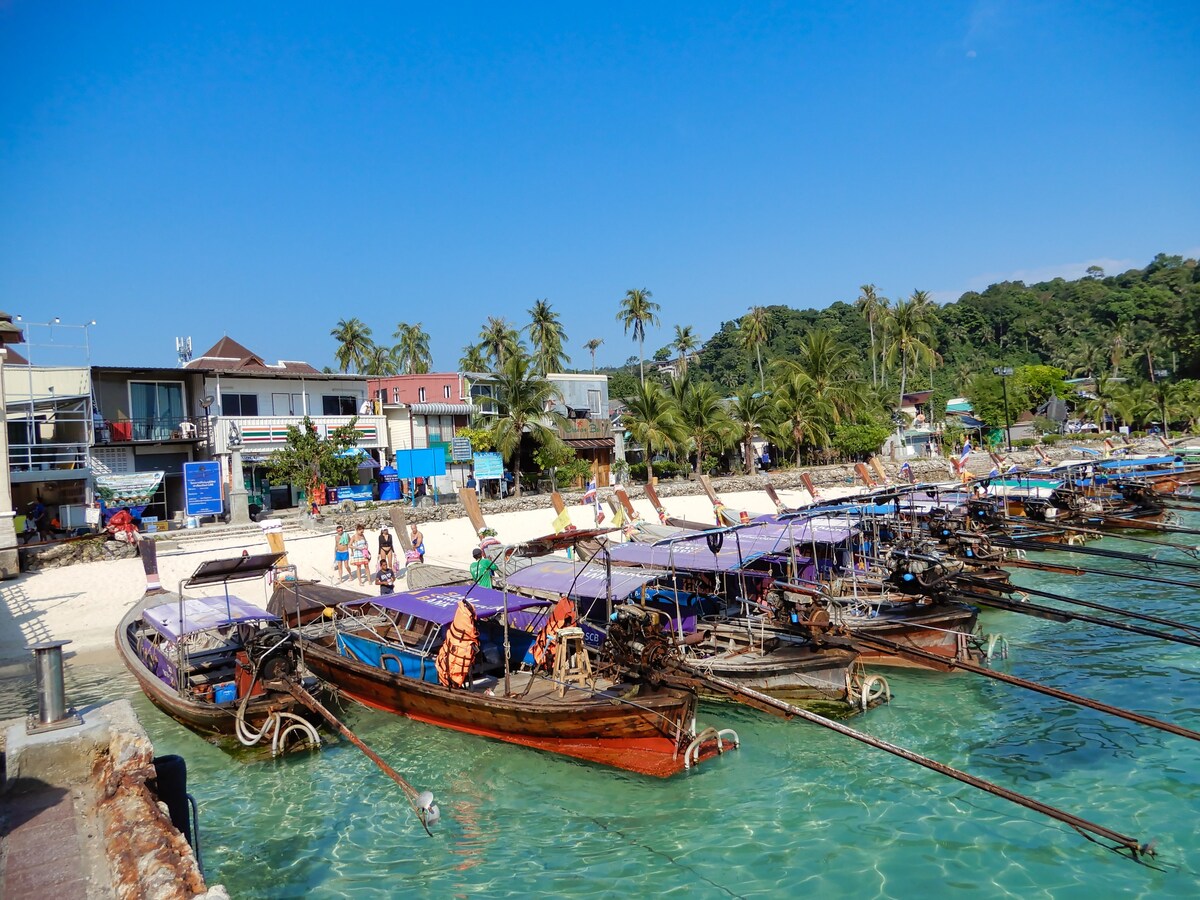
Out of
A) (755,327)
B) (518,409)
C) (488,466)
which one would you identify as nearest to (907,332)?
(755,327)

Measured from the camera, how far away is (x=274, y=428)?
39.2m

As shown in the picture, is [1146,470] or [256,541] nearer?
[256,541]

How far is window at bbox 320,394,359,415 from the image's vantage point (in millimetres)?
43406

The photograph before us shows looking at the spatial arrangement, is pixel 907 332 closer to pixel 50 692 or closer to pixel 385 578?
pixel 385 578

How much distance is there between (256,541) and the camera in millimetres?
30391

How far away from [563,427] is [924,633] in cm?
3111

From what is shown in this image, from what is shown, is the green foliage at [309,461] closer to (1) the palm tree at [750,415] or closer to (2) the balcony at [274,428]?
(2) the balcony at [274,428]

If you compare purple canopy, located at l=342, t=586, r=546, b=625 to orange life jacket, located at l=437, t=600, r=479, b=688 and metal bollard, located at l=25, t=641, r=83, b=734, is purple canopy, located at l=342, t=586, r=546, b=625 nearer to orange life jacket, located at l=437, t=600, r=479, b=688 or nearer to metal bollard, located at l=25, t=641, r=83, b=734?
orange life jacket, located at l=437, t=600, r=479, b=688

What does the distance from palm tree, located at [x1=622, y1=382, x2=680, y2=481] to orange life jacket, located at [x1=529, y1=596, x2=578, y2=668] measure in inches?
1391

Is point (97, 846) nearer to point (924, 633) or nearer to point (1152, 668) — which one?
point (924, 633)

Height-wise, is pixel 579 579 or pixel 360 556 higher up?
pixel 579 579

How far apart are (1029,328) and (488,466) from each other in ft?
326

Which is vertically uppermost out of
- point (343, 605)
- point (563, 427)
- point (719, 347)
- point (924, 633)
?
point (719, 347)

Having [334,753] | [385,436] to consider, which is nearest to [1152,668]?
[334,753]
